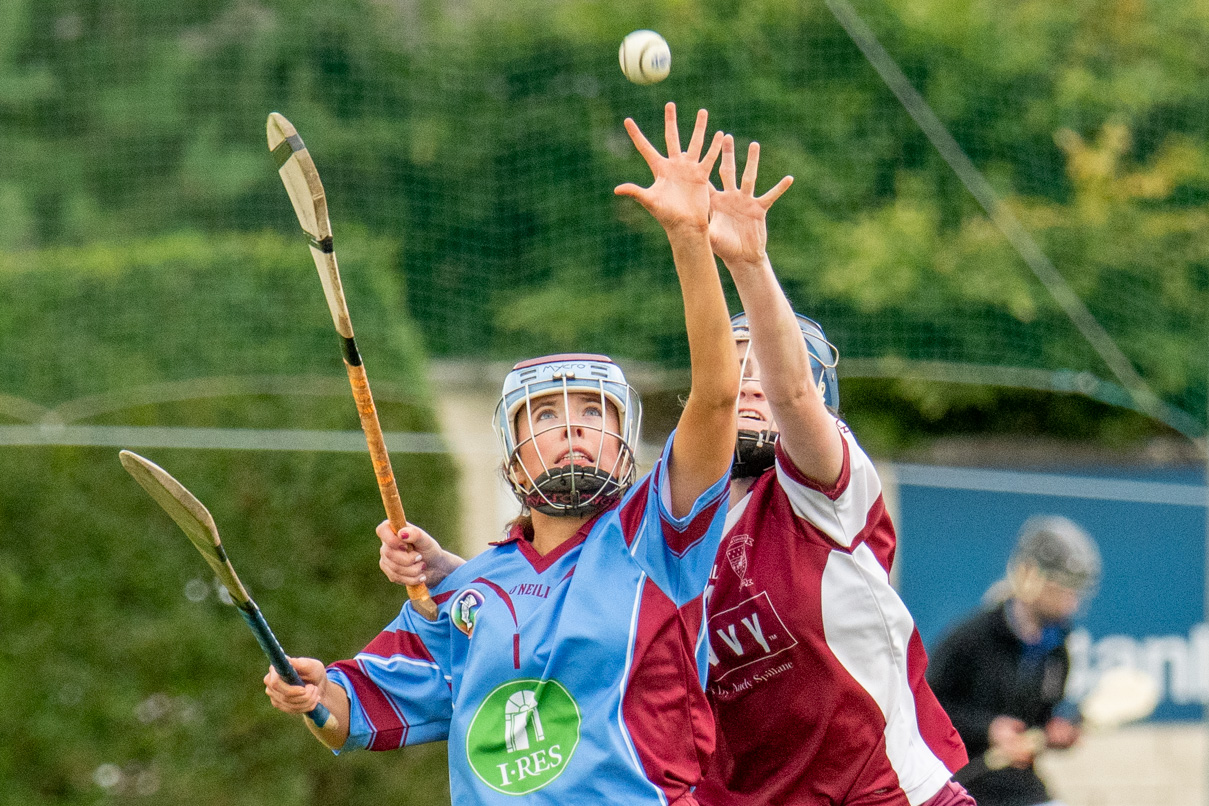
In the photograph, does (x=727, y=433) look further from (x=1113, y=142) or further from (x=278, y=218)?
(x=1113, y=142)

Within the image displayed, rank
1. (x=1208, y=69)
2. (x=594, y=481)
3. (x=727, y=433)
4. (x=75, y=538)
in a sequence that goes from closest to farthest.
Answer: (x=727, y=433) → (x=594, y=481) → (x=75, y=538) → (x=1208, y=69)

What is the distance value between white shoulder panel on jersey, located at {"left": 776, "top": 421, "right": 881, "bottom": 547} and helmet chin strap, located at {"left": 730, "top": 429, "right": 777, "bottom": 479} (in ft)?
0.51

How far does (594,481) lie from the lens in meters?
3.03

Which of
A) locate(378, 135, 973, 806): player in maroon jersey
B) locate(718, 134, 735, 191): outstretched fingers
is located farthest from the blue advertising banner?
locate(718, 134, 735, 191): outstretched fingers

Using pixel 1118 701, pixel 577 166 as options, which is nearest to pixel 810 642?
pixel 1118 701

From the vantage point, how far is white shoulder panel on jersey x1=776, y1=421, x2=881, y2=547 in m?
3.16

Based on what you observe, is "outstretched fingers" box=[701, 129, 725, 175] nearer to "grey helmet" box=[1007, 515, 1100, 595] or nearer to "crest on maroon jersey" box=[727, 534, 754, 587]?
"crest on maroon jersey" box=[727, 534, 754, 587]

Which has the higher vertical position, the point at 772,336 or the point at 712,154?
the point at 712,154

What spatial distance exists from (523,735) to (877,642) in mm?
843

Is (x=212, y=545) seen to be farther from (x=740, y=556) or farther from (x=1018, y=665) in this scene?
(x=1018, y=665)

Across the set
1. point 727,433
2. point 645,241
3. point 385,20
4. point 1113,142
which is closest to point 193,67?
point 385,20

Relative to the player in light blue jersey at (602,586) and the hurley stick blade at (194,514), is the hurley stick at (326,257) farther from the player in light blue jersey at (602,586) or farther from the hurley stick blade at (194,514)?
the hurley stick blade at (194,514)

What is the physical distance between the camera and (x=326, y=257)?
320 centimetres

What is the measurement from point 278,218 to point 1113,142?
5162 mm
